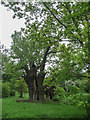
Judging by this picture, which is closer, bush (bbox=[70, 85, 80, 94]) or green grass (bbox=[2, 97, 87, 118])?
bush (bbox=[70, 85, 80, 94])

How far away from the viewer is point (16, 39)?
9102mm

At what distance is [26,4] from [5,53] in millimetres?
8510

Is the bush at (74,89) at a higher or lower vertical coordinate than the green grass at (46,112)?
higher

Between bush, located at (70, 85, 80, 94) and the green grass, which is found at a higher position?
bush, located at (70, 85, 80, 94)

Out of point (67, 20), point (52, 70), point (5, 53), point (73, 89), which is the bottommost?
point (73, 89)

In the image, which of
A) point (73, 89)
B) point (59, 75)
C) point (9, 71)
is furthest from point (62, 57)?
point (9, 71)

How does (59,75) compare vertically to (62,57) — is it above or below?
below

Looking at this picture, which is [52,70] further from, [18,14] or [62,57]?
[18,14]

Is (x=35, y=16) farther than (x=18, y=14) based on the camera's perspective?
Yes

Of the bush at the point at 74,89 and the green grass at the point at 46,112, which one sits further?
the green grass at the point at 46,112

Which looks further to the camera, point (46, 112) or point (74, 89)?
point (46, 112)

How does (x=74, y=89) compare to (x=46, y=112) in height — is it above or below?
above

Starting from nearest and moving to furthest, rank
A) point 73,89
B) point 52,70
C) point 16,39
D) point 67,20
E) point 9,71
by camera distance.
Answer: point 67,20 < point 73,89 < point 52,70 < point 9,71 < point 16,39

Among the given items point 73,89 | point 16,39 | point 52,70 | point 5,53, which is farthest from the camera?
point 5,53
